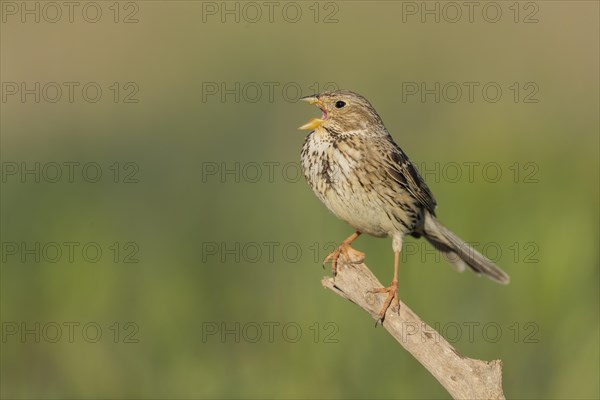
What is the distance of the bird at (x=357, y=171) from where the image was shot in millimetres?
7223

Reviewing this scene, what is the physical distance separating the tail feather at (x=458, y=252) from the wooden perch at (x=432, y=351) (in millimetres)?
1442

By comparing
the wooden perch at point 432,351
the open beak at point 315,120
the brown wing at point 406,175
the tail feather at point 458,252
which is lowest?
the wooden perch at point 432,351

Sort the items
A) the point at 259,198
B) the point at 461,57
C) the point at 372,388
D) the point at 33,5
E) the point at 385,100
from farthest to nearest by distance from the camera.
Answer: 1. the point at 33,5
2. the point at 461,57
3. the point at 385,100
4. the point at 259,198
5. the point at 372,388

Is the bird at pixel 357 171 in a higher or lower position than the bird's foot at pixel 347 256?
higher

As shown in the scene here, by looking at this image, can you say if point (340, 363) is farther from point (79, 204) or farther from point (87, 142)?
point (87, 142)

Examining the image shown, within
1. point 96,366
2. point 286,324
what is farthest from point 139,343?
point 286,324

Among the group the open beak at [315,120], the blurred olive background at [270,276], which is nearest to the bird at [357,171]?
the open beak at [315,120]

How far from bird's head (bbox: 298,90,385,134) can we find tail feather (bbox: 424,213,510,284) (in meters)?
0.95

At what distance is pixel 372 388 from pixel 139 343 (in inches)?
76.2

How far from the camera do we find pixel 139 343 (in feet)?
30.5

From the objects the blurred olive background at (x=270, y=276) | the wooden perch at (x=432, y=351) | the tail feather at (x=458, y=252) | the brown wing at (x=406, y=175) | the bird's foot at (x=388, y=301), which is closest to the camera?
the wooden perch at (x=432, y=351)

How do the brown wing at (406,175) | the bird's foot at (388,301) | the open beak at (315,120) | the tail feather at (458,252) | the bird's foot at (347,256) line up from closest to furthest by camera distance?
the bird's foot at (388,301), the bird's foot at (347,256), the open beak at (315,120), the brown wing at (406,175), the tail feather at (458,252)

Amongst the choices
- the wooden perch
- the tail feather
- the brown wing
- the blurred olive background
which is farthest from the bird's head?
the blurred olive background

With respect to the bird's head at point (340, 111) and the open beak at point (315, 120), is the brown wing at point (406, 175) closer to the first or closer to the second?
the bird's head at point (340, 111)
